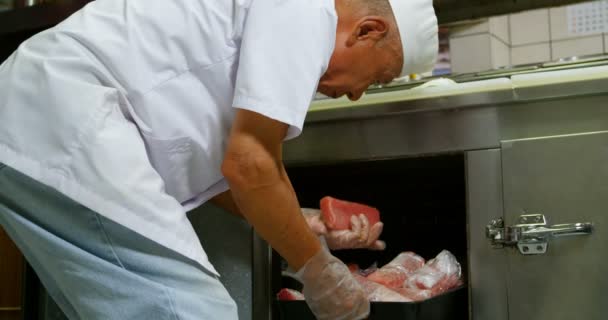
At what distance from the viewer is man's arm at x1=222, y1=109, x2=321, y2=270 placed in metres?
1.14

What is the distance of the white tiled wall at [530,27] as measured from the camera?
12.3ft

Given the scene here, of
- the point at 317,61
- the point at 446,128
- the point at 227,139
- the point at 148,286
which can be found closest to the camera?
the point at 148,286

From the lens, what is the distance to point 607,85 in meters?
1.50

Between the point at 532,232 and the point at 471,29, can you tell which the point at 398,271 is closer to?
the point at 532,232

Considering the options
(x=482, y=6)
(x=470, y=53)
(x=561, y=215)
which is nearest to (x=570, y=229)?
(x=561, y=215)

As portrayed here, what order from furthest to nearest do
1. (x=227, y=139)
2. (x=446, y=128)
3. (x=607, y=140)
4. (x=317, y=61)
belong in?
(x=446, y=128) < (x=607, y=140) < (x=227, y=139) < (x=317, y=61)

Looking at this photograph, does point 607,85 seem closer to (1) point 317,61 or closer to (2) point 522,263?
(2) point 522,263

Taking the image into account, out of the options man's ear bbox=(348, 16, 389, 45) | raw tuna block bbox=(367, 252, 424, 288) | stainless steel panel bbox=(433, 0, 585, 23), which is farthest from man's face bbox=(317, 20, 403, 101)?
stainless steel panel bbox=(433, 0, 585, 23)

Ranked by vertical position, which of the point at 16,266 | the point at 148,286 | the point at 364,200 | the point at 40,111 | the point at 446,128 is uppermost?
the point at 40,111

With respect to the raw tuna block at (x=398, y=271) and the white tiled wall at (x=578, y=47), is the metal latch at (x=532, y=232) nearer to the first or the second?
the raw tuna block at (x=398, y=271)

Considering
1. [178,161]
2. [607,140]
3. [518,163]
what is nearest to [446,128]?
[518,163]

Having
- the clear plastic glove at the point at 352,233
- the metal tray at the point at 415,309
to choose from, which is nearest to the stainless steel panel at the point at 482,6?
the clear plastic glove at the point at 352,233

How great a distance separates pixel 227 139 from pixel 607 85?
0.86 meters

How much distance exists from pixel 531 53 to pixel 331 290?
281 cm
